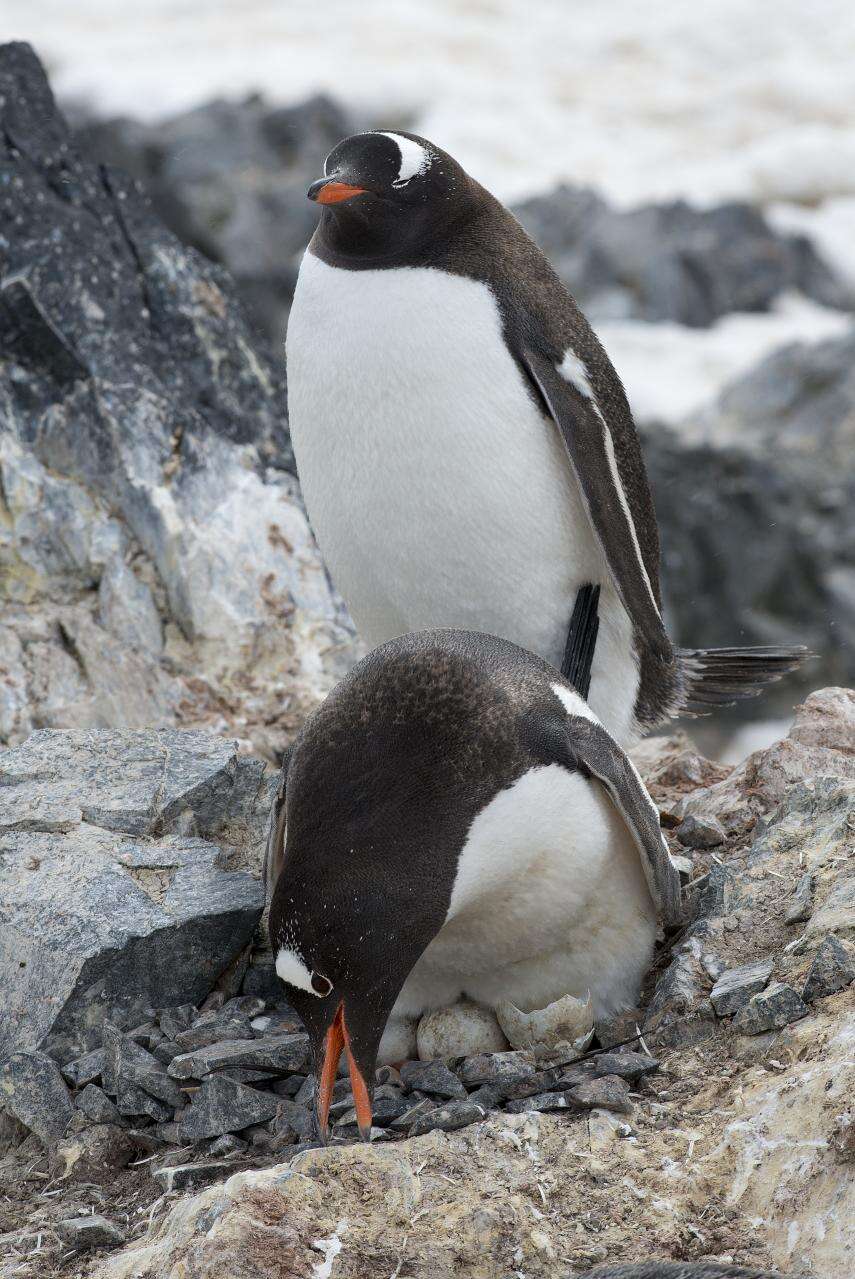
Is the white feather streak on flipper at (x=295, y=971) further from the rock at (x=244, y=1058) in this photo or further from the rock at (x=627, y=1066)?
the rock at (x=627, y=1066)

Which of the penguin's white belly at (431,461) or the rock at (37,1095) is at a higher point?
the penguin's white belly at (431,461)

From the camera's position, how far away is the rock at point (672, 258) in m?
14.0

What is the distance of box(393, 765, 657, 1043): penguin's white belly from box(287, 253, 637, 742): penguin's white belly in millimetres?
948

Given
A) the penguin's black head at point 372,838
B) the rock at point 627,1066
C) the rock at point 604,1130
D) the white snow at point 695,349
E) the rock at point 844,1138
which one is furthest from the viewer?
the white snow at point 695,349

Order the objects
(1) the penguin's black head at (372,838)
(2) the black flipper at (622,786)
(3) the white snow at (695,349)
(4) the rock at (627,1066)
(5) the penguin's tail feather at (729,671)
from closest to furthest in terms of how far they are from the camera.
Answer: (1) the penguin's black head at (372,838)
(4) the rock at (627,1066)
(2) the black flipper at (622,786)
(5) the penguin's tail feather at (729,671)
(3) the white snow at (695,349)

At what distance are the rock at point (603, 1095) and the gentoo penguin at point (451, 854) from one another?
1.20 ft

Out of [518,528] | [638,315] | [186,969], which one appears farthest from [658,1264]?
[638,315]

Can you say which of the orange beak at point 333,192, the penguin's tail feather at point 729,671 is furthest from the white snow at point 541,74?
the orange beak at point 333,192

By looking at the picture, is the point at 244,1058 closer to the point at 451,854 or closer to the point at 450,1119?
the point at 450,1119

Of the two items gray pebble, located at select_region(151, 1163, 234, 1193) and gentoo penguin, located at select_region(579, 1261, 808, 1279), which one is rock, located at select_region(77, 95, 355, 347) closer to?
gray pebble, located at select_region(151, 1163, 234, 1193)

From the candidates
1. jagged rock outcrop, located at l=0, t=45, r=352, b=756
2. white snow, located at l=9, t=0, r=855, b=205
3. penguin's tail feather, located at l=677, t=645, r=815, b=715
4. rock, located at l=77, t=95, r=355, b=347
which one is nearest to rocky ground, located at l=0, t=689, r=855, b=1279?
penguin's tail feather, located at l=677, t=645, r=815, b=715

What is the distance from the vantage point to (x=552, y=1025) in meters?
3.08

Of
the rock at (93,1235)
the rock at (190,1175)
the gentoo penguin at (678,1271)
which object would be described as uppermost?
the gentoo penguin at (678,1271)

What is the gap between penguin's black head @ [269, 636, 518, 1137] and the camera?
8.91 feet
